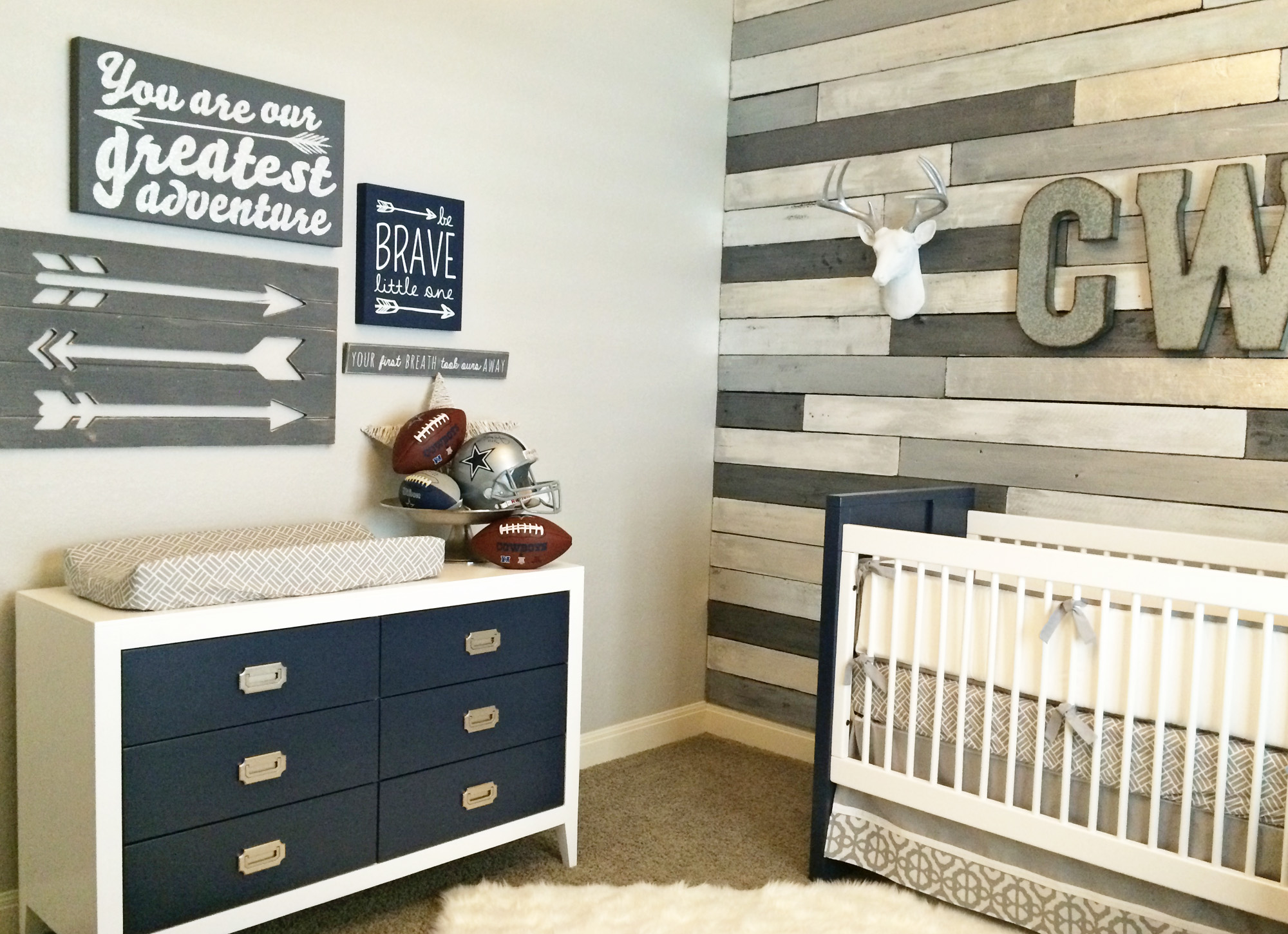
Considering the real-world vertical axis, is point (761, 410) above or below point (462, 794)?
above

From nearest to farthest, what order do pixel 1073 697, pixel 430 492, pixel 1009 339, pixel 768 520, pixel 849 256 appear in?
pixel 1073 697
pixel 430 492
pixel 1009 339
pixel 849 256
pixel 768 520

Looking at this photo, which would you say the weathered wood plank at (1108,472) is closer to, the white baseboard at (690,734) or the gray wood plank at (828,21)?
the white baseboard at (690,734)

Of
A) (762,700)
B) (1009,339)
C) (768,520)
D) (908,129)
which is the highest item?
(908,129)

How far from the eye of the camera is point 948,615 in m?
2.25

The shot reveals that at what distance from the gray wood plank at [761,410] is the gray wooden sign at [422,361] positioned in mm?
870

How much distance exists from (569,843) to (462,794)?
0.34 meters

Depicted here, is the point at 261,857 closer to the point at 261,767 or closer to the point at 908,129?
the point at 261,767

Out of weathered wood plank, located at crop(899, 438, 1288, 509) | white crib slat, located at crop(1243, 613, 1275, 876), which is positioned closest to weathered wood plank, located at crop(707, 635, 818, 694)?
weathered wood plank, located at crop(899, 438, 1288, 509)

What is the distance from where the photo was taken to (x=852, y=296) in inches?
122

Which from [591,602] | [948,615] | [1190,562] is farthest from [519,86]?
[1190,562]

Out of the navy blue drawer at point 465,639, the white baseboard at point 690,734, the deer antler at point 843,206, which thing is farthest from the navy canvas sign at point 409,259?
the white baseboard at point 690,734

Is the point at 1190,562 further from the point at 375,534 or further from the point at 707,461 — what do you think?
the point at 375,534

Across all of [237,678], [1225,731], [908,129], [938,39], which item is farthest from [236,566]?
[938,39]

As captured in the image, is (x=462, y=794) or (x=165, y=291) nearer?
(x=165, y=291)
